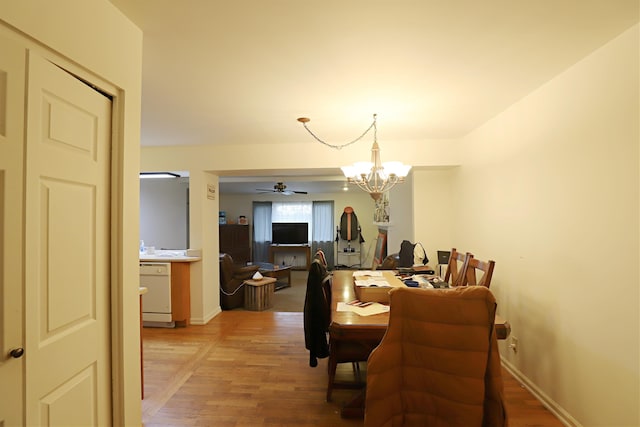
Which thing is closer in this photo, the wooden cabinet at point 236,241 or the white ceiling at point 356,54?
the white ceiling at point 356,54

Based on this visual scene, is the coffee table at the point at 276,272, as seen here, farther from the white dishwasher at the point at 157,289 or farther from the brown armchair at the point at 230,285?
the white dishwasher at the point at 157,289

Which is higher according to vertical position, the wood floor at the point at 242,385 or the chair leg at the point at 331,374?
the chair leg at the point at 331,374

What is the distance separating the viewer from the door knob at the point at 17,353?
3.08ft

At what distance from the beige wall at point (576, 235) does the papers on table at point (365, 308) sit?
1.20 meters

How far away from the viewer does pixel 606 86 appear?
1.67 meters

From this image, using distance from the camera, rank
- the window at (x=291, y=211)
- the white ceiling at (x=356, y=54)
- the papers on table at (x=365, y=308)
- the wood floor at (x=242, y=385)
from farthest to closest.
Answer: the window at (x=291, y=211)
the wood floor at (x=242, y=385)
the papers on table at (x=365, y=308)
the white ceiling at (x=356, y=54)

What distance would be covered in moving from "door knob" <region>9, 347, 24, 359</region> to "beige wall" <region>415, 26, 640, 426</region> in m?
→ 2.60

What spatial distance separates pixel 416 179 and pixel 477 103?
147 centimetres

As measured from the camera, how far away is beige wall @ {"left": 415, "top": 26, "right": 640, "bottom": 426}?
1569 millimetres

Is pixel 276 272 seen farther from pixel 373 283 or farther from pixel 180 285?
pixel 373 283


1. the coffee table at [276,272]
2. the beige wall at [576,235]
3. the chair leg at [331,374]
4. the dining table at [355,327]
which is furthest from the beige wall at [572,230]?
the coffee table at [276,272]

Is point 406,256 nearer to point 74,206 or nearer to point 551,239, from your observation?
point 551,239

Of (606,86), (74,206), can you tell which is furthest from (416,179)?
(74,206)

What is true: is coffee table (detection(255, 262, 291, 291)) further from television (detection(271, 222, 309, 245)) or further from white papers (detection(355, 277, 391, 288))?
white papers (detection(355, 277, 391, 288))
